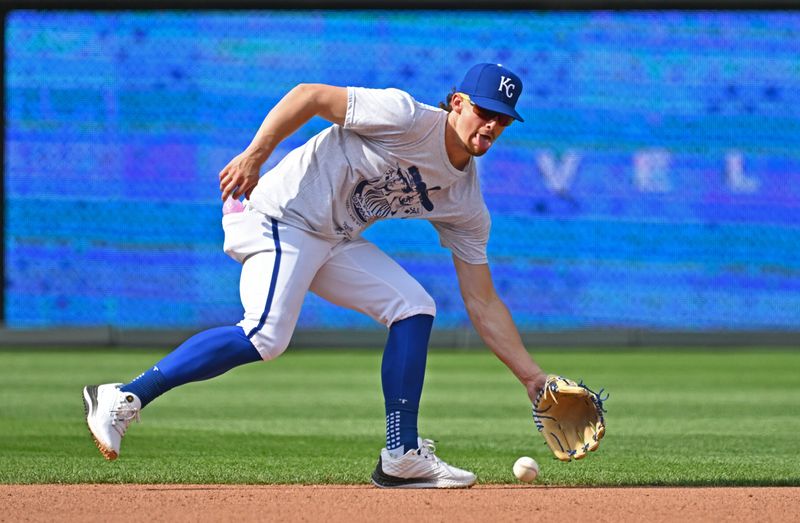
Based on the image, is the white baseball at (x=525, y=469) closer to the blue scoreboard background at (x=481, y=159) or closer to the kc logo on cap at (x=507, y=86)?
the kc logo on cap at (x=507, y=86)

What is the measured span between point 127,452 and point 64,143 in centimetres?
667

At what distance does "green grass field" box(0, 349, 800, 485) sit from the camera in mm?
5152

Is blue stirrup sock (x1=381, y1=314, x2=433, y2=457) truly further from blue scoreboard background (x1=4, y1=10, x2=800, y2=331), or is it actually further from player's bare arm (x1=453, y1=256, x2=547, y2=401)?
blue scoreboard background (x1=4, y1=10, x2=800, y2=331)

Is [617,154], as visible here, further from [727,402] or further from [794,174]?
[727,402]

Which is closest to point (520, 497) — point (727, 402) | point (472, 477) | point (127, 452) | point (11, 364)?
point (472, 477)

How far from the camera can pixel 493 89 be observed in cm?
444

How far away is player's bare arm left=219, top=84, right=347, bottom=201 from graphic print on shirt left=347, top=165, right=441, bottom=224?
258 mm

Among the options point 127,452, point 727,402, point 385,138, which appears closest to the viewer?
point 385,138

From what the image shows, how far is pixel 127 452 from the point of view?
18.9 ft

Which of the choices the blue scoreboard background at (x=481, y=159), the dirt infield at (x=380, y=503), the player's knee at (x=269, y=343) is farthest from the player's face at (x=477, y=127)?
the blue scoreboard background at (x=481, y=159)

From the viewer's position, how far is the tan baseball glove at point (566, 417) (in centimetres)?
472

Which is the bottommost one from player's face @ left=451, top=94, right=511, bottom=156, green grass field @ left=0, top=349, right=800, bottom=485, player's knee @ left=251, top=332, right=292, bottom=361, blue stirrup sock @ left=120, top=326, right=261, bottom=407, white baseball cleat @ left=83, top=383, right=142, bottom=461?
green grass field @ left=0, top=349, right=800, bottom=485

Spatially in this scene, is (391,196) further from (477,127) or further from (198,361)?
(198,361)

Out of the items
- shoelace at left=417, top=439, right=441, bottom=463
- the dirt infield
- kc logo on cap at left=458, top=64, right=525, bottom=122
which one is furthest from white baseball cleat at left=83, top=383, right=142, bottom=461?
kc logo on cap at left=458, top=64, right=525, bottom=122
